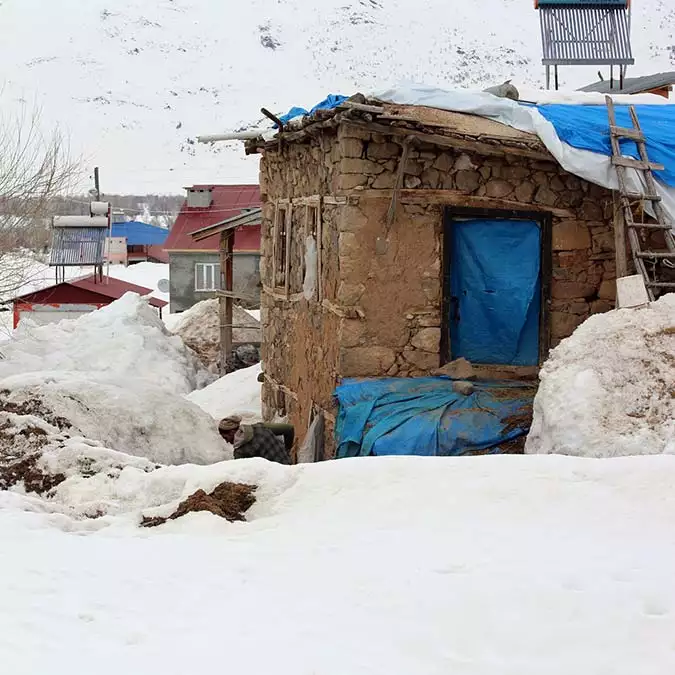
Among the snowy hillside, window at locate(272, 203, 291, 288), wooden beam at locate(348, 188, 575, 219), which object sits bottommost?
window at locate(272, 203, 291, 288)

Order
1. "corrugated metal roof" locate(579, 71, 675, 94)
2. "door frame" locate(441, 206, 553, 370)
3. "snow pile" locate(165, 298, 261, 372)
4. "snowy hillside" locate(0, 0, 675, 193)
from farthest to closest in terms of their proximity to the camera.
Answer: "snowy hillside" locate(0, 0, 675, 193) → "snow pile" locate(165, 298, 261, 372) → "corrugated metal roof" locate(579, 71, 675, 94) → "door frame" locate(441, 206, 553, 370)

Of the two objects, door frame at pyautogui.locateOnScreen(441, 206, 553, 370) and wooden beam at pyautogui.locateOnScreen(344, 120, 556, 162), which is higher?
wooden beam at pyautogui.locateOnScreen(344, 120, 556, 162)

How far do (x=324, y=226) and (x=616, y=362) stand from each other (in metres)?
3.75

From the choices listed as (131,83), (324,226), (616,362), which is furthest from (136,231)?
(131,83)

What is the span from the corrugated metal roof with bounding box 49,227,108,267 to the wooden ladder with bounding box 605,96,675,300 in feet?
57.0

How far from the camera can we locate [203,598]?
493 cm

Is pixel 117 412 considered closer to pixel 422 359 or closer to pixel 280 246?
pixel 422 359

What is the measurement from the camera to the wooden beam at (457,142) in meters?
9.57

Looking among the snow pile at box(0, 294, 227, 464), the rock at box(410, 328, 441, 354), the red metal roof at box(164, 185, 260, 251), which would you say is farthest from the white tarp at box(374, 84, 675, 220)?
the red metal roof at box(164, 185, 260, 251)

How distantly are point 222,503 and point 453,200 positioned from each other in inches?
183

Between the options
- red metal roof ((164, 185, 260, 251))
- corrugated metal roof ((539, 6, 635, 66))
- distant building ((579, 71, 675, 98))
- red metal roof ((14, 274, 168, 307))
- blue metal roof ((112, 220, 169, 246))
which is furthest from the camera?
blue metal roof ((112, 220, 169, 246))

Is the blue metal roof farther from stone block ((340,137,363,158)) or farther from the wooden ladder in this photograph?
the wooden ladder

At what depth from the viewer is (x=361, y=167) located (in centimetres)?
993

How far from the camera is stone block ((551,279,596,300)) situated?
1052cm
